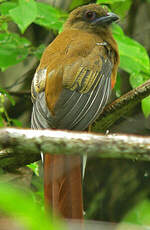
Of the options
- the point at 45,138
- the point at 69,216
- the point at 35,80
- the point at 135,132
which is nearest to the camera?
the point at 45,138

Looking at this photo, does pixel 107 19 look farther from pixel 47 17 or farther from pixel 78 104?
pixel 78 104

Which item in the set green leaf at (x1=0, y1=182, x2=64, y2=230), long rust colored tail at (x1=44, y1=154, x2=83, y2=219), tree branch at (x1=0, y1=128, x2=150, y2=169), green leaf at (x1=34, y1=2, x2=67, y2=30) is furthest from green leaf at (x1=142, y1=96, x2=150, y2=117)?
green leaf at (x1=0, y1=182, x2=64, y2=230)

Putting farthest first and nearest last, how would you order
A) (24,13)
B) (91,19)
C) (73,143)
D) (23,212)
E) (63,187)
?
(91,19)
(24,13)
(63,187)
(73,143)
(23,212)

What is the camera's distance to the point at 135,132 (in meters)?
3.53

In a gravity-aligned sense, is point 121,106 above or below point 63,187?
above

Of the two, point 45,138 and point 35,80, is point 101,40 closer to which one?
point 35,80

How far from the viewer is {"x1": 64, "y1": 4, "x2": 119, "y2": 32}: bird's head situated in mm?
3180

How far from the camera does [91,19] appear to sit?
3279 millimetres

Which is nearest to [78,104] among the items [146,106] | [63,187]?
[146,106]

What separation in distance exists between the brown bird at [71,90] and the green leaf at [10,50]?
0.97 feet

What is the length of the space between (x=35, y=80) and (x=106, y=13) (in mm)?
1057

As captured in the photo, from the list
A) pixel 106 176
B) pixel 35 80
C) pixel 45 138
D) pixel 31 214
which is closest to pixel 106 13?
pixel 35 80

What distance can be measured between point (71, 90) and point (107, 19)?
1059mm

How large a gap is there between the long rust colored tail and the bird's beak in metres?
1.55
